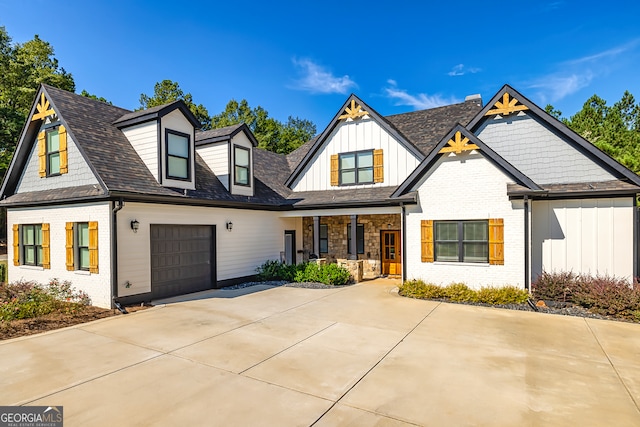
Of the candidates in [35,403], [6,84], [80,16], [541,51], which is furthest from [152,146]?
[6,84]

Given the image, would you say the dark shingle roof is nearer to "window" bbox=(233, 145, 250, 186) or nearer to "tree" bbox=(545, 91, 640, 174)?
"window" bbox=(233, 145, 250, 186)

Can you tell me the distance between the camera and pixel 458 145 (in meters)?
11.0

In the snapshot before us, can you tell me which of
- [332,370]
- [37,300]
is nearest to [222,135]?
[37,300]

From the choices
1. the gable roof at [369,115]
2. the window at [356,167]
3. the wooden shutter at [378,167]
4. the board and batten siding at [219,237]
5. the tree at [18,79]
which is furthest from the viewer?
the tree at [18,79]

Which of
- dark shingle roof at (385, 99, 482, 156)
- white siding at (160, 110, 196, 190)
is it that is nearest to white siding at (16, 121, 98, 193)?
white siding at (160, 110, 196, 190)

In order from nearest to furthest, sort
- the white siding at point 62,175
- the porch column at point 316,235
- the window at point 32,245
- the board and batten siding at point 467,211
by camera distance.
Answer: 1. the board and batten siding at point 467,211
2. the white siding at point 62,175
3. the window at point 32,245
4. the porch column at point 316,235

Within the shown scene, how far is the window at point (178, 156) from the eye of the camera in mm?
11480

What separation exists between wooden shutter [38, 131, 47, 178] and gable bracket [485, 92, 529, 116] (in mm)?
15577

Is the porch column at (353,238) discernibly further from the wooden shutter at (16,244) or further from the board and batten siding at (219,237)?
the wooden shutter at (16,244)

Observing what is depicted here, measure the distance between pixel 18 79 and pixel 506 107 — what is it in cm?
3571

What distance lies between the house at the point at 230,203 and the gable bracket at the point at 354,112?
2.15 metres

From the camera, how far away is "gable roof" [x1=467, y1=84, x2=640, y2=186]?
10752 millimetres

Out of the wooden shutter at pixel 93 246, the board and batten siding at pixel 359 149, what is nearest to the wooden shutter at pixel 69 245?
the wooden shutter at pixel 93 246

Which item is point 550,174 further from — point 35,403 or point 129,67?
point 129,67
